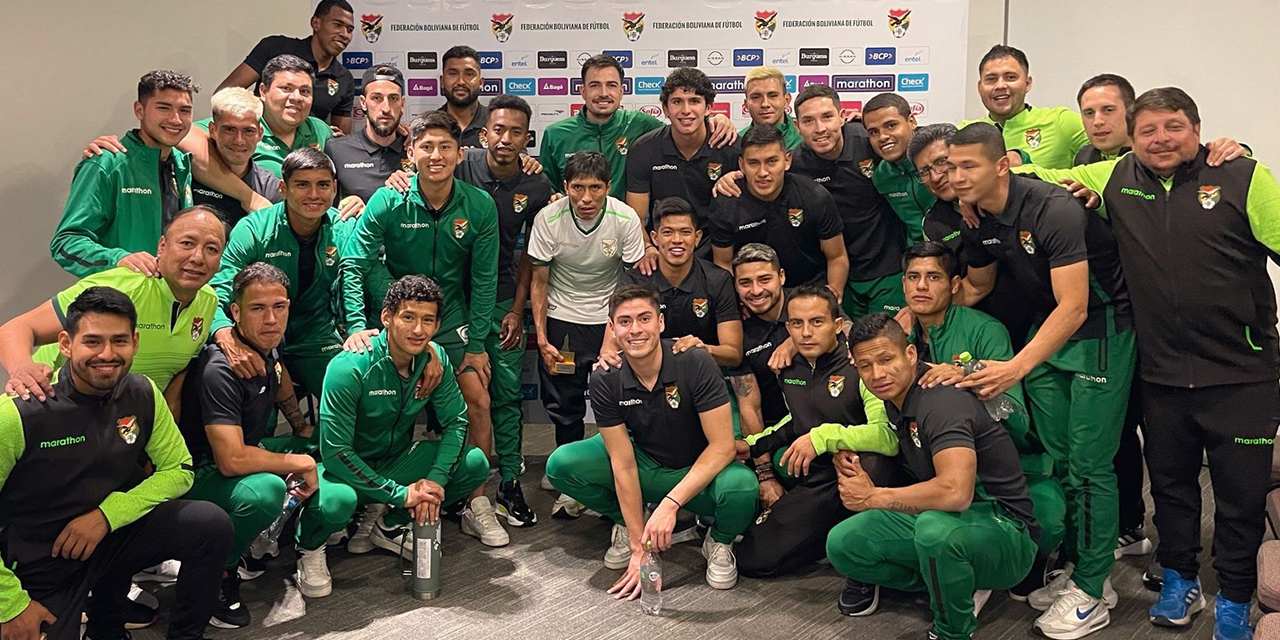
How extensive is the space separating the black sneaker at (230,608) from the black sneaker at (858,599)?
7.09 ft

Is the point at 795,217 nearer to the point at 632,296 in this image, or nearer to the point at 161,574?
the point at 632,296

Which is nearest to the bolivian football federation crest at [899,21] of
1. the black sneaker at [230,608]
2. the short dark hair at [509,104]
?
the short dark hair at [509,104]

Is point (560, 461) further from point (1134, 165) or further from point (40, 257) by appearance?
point (40, 257)

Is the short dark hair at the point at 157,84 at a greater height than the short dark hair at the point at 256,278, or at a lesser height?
greater

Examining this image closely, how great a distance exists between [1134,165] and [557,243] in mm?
2424

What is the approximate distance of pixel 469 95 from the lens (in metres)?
5.76

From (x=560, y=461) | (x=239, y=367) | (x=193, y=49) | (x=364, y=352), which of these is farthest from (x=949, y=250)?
(x=193, y=49)

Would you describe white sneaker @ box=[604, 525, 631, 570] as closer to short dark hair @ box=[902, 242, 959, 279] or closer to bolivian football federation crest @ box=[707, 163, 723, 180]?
short dark hair @ box=[902, 242, 959, 279]

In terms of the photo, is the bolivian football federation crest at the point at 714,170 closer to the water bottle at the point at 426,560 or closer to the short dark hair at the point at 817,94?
the short dark hair at the point at 817,94

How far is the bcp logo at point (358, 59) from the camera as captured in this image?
6328mm

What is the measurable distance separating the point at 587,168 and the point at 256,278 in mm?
1535

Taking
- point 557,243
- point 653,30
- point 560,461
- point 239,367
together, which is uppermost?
point 653,30

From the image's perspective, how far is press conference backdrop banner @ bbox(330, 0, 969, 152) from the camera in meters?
6.16

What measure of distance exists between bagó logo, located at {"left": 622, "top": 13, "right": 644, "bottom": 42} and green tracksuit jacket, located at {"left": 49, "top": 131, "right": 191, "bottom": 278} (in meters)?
2.78
